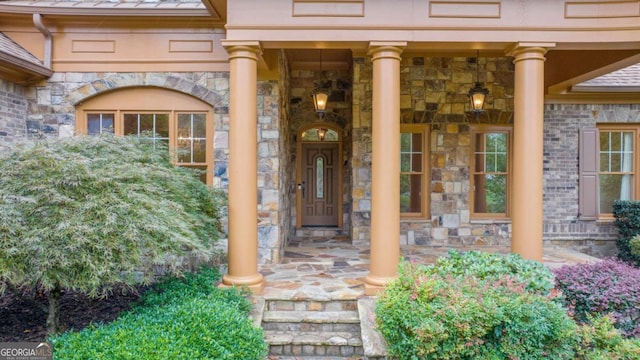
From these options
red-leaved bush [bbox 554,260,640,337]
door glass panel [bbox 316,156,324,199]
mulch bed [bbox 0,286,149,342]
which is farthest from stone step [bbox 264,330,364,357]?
door glass panel [bbox 316,156,324,199]

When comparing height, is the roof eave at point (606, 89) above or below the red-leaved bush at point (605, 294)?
above

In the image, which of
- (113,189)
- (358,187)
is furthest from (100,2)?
(358,187)

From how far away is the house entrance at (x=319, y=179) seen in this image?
26.1 feet

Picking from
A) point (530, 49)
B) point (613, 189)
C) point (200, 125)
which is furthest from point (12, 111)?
point (613, 189)

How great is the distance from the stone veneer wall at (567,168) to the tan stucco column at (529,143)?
3.13 metres

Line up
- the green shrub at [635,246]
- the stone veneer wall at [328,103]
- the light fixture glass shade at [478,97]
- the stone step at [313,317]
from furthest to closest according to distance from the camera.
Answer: the stone veneer wall at [328,103] < the light fixture glass shade at [478,97] < the green shrub at [635,246] < the stone step at [313,317]

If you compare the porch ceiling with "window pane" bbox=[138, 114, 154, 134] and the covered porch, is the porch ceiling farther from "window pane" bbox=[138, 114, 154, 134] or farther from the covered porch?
"window pane" bbox=[138, 114, 154, 134]

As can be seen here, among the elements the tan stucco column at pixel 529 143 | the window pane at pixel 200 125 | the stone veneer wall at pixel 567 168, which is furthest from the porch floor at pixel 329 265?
the window pane at pixel 200 125

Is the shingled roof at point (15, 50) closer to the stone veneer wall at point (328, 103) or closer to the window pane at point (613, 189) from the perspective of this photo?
the stone veneer wall at point (328, 103)

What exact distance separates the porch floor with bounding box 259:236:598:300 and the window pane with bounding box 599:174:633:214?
1.44 m

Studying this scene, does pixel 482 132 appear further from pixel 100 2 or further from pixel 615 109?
pixel 100 2

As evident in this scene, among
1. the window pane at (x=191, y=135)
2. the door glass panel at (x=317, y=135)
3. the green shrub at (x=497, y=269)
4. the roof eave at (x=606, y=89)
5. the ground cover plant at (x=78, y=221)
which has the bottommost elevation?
the green shrub at (x=497, y=269)

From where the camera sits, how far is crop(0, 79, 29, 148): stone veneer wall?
5.02 meters

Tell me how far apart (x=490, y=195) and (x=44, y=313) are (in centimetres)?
Result: 680
